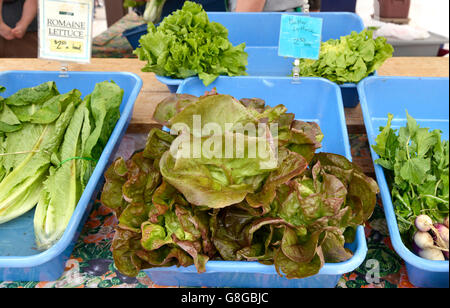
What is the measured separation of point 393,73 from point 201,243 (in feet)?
4.30

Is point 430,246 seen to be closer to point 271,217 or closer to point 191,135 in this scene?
point 271,217

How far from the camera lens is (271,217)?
27.3 inches

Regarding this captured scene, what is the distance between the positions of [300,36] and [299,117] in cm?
32

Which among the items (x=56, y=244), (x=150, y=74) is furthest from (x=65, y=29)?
(x=56, y=244)

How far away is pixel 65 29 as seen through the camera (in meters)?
1.27

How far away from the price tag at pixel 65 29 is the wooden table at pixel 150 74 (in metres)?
0.26

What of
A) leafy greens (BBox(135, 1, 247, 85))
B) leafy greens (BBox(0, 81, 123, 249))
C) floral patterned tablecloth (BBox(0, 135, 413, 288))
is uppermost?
leafy greens (BBox(135, 1, 247, 85))

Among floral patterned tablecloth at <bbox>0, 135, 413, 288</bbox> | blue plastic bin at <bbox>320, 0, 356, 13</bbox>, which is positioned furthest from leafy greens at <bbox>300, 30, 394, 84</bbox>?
blue plastic bin at <bbox>320, 0, 356, 13</bbox>

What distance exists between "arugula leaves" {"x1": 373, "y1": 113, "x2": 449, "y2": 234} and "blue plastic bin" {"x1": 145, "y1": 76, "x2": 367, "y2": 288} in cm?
12

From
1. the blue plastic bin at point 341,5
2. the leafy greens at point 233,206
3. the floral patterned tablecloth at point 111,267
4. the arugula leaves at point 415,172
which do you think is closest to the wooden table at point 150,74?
the arugula leaves at point 415,172

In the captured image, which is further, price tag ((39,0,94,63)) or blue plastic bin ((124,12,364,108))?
blue plastic bin ((124,12,364,108))

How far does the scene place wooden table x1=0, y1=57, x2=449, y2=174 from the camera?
1313 mm

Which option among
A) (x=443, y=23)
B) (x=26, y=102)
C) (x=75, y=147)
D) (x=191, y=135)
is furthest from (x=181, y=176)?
(x=443, y=23)

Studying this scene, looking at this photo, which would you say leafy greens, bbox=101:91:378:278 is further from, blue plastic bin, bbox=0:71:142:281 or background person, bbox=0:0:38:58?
background person, bbox=0:0:38:58
